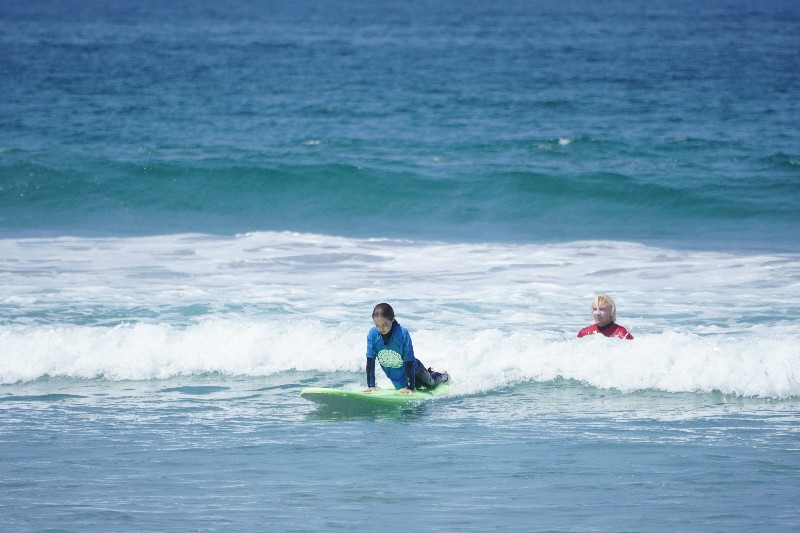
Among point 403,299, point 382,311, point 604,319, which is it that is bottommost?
point 604,319

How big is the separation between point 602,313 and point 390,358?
7.68ft

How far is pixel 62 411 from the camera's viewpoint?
30.2 feet

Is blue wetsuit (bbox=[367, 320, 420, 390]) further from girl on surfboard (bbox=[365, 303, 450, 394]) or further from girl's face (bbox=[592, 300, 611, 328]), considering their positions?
girl's face (bbox=[592, 300, 611, 328])

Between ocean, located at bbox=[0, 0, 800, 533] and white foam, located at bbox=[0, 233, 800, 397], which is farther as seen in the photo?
white foam, located at bbox=[0, 233, 800, 397]

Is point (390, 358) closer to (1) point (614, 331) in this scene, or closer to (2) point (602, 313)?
(2) point (602, 313)

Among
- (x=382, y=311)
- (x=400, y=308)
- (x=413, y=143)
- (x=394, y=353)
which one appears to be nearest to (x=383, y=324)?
(x=382, y=311)

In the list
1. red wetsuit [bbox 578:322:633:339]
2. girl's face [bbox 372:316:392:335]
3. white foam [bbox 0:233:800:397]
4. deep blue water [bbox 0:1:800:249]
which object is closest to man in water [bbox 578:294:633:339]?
red wetsuit [bbox 578:322:633:339]

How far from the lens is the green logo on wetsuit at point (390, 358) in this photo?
9.46 m

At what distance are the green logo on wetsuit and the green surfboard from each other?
256mm

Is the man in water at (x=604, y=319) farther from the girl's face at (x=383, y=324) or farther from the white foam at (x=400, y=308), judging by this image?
the girl's face at (x=383, y=324)

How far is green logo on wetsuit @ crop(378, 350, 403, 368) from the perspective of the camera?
9461 mm

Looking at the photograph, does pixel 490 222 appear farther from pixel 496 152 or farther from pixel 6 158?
pixel 6 158

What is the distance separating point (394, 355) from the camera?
947cm

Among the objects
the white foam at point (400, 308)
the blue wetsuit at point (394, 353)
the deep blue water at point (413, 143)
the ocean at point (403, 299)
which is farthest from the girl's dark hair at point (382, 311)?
the deep blue water at point (413, 143)
